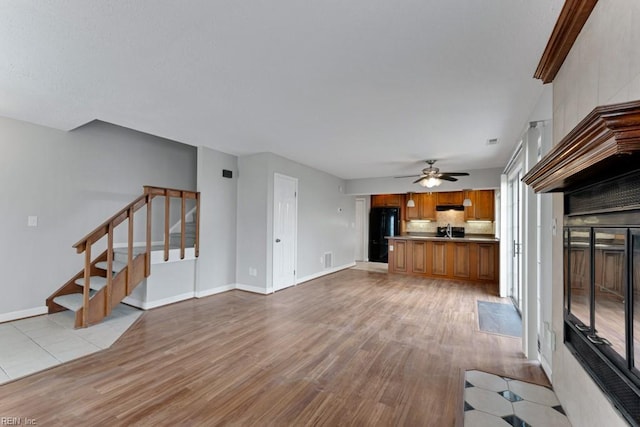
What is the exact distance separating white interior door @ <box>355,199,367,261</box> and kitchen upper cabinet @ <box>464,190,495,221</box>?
9.74ft

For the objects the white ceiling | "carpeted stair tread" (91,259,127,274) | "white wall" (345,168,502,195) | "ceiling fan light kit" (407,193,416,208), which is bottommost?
"carpeted stair tread" (91,259,127,274)

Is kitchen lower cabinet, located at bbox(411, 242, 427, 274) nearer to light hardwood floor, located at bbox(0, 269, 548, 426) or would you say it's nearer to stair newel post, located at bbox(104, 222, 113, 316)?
light hardwood floor, located at bbox(0, 269, 548, 426)

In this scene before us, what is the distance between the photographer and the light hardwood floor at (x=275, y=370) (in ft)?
6.04

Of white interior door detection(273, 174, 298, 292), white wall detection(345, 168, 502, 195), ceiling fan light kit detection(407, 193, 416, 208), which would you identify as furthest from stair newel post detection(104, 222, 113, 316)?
ceiling fan light kit detection(407, 193, 416, 208)

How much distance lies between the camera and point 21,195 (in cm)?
350

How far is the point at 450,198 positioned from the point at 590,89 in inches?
262

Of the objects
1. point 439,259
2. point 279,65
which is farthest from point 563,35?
point 439,259

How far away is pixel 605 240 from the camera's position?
52.5 inches

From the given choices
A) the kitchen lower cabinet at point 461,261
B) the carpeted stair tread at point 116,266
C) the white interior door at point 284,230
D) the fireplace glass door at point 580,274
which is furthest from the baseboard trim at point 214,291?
the kitchen lower cabinet at point 461,261

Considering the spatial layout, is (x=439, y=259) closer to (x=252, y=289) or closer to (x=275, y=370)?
(x=252, y=289)

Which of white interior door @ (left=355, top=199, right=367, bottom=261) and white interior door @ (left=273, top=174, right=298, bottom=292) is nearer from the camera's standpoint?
white interior door @ (left=273, top=174, right=298, bottom=292)

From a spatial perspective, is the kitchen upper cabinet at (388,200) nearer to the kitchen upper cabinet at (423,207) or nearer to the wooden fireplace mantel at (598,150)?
the kitchen upper cabinet at (423,207)

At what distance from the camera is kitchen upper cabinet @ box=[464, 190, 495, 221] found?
23.8 feet

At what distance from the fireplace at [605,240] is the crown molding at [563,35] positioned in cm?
77
